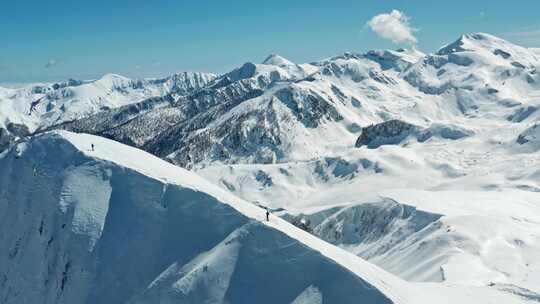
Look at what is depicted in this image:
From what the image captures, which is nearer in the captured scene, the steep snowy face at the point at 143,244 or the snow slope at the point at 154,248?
the snow slope at the point at 154,248

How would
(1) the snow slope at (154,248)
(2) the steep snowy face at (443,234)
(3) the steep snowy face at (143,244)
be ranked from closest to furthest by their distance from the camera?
(1) the snow slope at (154,248), (3) the steep snowy face at (143,244), (2) the steep snowy face at (443,234)

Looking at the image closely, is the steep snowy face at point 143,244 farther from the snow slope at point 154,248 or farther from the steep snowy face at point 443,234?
the steep snowy face at point 443,234

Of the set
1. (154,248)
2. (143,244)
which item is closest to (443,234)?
(154,248)

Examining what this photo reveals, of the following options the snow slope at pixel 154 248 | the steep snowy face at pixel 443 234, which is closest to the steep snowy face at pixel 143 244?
the snow slope at pixel 154 248

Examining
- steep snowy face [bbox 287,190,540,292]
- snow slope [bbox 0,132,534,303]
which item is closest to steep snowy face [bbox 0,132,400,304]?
snow slope [bbox 0,132,534,303]

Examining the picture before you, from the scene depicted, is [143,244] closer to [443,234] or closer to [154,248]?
[154,248]

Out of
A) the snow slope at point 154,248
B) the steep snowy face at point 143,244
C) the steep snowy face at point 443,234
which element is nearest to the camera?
the snow slope at point 154,248

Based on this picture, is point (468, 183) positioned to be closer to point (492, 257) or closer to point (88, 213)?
point (492, 257)

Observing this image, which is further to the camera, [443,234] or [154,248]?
[443,234]
